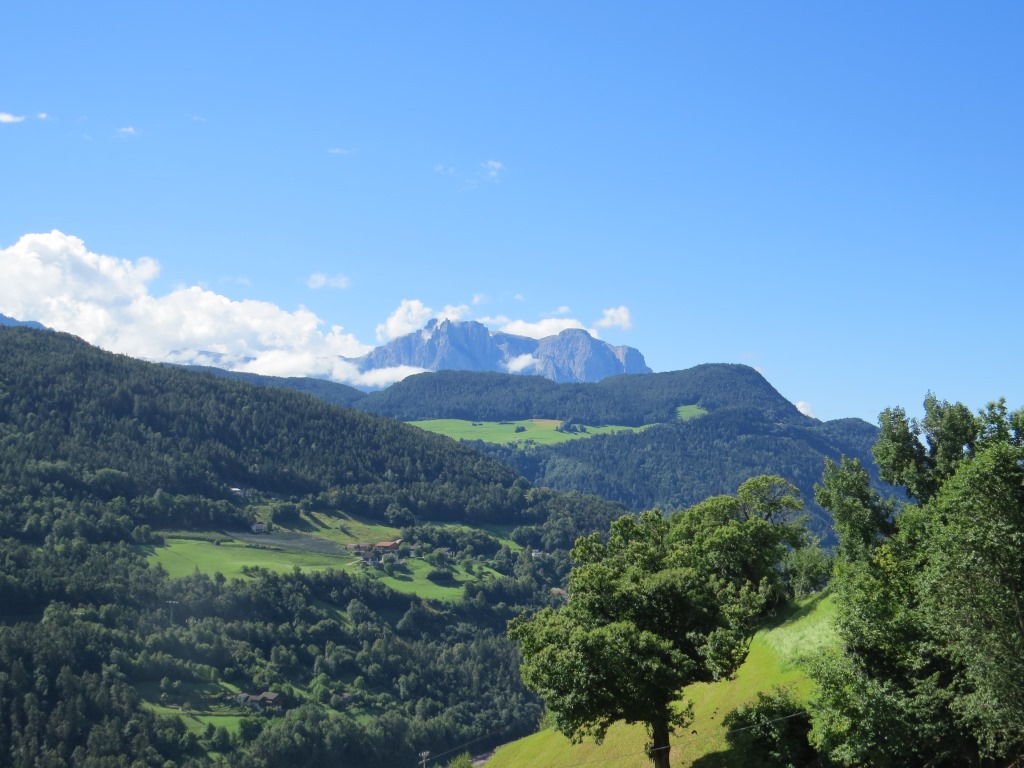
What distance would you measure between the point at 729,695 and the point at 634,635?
1571 centimetres

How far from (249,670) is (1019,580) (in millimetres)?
183217

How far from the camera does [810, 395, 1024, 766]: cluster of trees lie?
3166cm

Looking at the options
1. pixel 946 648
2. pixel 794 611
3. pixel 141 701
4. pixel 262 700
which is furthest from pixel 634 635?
pixel 262 700

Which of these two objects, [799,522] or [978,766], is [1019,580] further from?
[799,522]

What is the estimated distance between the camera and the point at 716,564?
6203cm

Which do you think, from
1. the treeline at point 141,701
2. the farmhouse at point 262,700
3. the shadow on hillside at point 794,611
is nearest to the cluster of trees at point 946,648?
the shadow on hillside at point 794,611

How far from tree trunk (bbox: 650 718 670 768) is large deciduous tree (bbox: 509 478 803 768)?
5cm

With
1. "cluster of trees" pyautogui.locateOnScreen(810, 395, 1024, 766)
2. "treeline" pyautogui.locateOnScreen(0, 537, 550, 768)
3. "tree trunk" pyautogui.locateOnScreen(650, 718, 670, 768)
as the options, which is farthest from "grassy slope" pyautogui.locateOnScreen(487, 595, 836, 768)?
"treeline" pyautogui.locateOnScreen(0, 537, 550, 768)

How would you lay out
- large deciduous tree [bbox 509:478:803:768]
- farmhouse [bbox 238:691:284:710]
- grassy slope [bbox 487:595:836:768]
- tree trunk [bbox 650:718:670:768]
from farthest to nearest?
farmhouse [bbox 238:691:284:710] < grassy slope [bbox 487:595:836:768] < tree trunk [bbox 650:718:670:768] < large deciduous tree [bbox 509:478:803:768]

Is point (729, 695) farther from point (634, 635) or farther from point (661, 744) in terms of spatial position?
point (634, 635)

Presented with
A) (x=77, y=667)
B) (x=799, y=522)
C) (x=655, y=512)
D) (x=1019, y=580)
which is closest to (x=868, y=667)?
(x=1019, y=580)

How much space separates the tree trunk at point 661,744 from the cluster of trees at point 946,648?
8.15m

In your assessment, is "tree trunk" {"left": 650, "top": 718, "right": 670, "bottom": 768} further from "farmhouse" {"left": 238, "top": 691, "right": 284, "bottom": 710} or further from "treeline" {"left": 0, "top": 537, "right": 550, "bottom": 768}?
"farmhouse" {"left": 238, "top": 691, "right": 284, "bottom": 710}

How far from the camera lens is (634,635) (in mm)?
42656
